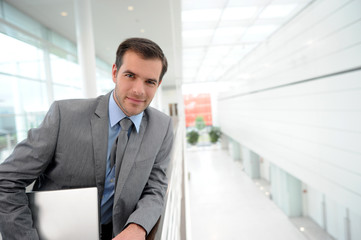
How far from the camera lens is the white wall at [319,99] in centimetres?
547

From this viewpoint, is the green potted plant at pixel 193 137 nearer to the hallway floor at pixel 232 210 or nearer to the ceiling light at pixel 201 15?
the hallway floor at pixel 232 210

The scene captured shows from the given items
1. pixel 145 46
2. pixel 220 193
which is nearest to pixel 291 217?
pixel 220 193

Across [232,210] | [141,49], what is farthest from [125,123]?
[232,210]

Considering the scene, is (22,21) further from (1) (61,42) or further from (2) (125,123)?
(2) (125,123)

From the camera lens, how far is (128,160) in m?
1.17

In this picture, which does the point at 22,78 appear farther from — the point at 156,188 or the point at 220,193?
the point at 220,193

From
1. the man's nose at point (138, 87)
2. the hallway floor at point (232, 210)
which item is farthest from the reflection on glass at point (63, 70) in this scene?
the hallway floor at point (232, 210)

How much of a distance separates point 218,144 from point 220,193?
49.5 ft

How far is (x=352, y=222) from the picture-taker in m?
8.01

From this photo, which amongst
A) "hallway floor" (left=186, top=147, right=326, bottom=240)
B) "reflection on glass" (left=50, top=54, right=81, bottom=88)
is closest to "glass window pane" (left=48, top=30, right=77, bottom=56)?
"reflection on glass" (left=50, top=54, right=81, bottom=88)

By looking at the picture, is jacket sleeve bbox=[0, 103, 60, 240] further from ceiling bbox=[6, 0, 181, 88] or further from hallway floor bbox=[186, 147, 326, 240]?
hallway floor bbox=[186, 147, 326, 240]

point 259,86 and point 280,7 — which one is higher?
point 280,7

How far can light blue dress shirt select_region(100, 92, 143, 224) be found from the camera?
1.20 meters

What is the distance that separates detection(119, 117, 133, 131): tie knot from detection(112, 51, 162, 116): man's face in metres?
0.04
